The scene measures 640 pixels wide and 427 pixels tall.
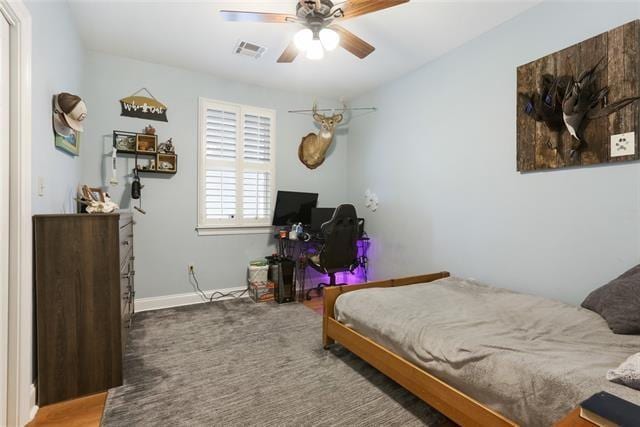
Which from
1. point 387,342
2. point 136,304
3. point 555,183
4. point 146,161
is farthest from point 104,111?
point 555,183

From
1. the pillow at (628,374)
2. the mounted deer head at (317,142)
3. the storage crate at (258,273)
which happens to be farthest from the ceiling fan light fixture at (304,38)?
the storage crate at (258,273)

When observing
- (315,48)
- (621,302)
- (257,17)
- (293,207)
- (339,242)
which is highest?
(257,17)

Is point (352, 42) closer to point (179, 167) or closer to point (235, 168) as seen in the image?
point (235, 168)

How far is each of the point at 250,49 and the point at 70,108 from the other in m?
1.68

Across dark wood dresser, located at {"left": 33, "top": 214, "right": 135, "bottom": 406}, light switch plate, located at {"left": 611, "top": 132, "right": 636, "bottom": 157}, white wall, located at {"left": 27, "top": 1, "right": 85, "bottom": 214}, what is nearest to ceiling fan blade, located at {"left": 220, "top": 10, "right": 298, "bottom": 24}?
white wall, located at {"left": 27, "top": 1, "right": 85, "bottom": 214}

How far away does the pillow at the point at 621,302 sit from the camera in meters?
1.63

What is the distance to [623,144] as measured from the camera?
6.41ft

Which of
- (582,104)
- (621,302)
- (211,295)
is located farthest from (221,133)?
(621,302)

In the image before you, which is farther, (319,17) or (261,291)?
(261,291)

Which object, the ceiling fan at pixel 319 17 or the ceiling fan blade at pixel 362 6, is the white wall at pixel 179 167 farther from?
the ceiling fan blade at pixel 362 6

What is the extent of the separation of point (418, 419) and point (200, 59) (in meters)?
3.69

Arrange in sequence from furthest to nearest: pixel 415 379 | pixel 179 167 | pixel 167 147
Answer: pixel 179 167 → pixel 167 147 → pixel 415 379

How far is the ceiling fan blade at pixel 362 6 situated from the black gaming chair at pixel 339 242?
5.95 ft

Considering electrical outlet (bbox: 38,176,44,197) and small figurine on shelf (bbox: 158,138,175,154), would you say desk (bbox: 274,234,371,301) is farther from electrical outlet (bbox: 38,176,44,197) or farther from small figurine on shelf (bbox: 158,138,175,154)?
electrical outlet (bbox: 38,176,44,197)
